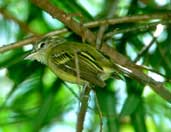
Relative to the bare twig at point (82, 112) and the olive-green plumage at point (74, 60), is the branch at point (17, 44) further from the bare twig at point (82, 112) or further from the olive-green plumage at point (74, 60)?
the bare twig at point (82, 112)

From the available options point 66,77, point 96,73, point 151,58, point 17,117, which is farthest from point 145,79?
point 17,117

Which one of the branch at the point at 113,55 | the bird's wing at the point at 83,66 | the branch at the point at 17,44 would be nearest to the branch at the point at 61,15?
the branch at the point at 113,55

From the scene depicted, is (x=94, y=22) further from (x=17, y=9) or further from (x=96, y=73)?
(x=17, y=9)

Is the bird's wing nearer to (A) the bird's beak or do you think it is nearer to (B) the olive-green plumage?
(B) the olive-green plumage

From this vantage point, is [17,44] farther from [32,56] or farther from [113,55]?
[113,55]

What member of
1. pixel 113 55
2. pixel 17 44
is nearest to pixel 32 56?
pixel 17 44

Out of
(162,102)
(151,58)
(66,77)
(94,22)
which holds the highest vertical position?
(94,22)

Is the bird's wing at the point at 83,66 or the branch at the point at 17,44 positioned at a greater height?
the branch at the point at 17,44
